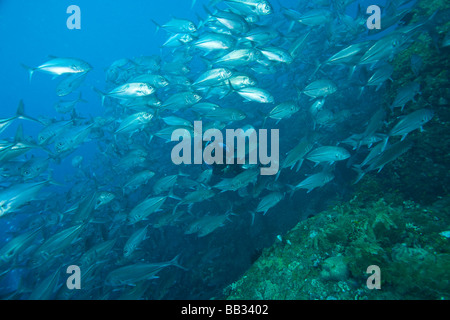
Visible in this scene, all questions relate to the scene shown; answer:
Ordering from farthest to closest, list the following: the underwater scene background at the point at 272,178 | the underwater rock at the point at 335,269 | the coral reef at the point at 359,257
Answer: the underwater scene background at the point at 272,178
the underwater rock at the point at 335,269
the coral reef at the point at 359,257

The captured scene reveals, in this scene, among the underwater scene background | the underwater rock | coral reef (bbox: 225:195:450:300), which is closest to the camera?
coral reef (bbox: 225:195:450:300)

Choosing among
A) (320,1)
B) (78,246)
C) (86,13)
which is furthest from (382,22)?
(86,13)

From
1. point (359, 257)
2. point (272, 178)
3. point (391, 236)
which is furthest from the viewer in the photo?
point (272, 178)

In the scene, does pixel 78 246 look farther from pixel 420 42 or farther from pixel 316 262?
pixel 420 42

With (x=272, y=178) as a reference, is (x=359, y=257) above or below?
above

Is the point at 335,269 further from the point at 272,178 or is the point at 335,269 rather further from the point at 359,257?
the point at 272,178

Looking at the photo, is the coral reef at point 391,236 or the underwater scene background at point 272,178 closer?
the coral reef at point 391,236

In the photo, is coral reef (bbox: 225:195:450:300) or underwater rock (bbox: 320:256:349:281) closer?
coral reef (bbox: 225:195:450:300)

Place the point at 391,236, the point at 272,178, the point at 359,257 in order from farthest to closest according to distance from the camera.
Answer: the point at 272,178 < the point at 391,236 < the point at 359,257

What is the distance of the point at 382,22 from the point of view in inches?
206

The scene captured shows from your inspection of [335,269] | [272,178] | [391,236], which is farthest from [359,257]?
[272,178]

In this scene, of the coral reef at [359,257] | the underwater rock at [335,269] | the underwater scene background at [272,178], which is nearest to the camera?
the coral reef at [359,257]

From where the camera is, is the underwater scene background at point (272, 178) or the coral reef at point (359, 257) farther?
the underwater scene background at point (272, 178)

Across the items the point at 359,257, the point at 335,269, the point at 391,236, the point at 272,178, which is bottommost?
the point at 272,178
